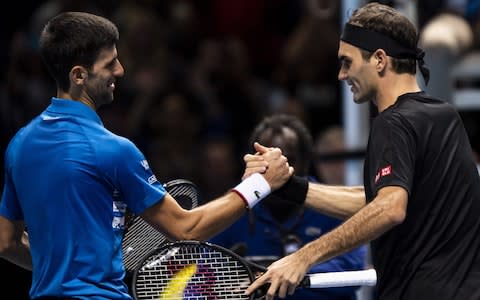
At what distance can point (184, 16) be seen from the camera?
1178 cm

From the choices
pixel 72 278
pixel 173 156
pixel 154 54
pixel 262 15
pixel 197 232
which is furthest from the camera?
pixel 262 15

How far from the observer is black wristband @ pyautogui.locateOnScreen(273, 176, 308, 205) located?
5621 mm

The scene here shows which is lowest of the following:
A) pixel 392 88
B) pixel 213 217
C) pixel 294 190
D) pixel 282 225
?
pixel 282 225

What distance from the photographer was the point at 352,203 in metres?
5.83

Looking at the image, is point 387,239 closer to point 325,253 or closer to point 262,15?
point 325,253

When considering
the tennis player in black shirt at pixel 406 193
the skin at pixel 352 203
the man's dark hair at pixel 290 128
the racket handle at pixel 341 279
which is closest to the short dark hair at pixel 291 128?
the man's dark hair at pixel 290 128

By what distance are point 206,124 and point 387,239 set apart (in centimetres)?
581

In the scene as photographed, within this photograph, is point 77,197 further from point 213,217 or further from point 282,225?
point 282,225

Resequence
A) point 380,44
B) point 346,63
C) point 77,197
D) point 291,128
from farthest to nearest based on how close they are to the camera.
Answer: point 291,128, point 346,63, point 380,44, point 77,197

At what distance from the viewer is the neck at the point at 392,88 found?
5223 millimetres

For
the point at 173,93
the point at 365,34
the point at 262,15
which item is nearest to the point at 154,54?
the point at 173,93

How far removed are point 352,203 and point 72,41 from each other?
1.62 meters

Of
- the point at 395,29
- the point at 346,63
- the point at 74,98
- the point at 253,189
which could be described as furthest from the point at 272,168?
the point at 74,98

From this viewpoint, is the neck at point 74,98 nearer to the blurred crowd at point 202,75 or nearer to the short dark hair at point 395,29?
the short dark hair at point 395,29
